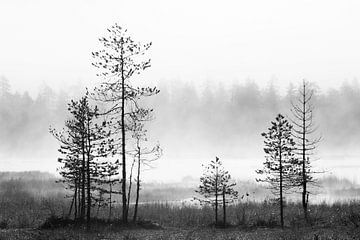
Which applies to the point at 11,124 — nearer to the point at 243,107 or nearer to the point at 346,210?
the point at 243,107

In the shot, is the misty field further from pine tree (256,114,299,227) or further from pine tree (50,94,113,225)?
pine tree (256,114,299,227)

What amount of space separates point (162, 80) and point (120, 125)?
8195 centimetres

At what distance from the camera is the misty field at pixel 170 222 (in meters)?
27.2

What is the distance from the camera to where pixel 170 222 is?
3691cm

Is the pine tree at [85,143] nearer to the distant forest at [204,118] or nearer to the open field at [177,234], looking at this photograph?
the open field at [177,234]

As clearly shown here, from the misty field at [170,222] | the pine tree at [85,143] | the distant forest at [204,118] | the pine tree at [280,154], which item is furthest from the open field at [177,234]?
the distant forest at [204,118]

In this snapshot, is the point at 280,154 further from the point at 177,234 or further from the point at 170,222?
the point at 170,222

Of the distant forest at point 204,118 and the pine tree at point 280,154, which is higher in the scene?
the distant forest at point 204,118

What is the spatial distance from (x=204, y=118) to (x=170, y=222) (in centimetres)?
7065

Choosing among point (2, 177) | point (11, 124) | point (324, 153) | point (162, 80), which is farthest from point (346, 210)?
point (11, 124)

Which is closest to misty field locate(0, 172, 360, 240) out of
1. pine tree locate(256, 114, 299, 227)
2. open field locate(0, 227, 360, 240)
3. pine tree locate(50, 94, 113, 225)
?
open field locate(0, 227, 360, 240)

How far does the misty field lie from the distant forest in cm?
5352

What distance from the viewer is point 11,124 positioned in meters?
104

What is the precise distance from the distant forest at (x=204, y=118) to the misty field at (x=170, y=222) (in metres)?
53.5
